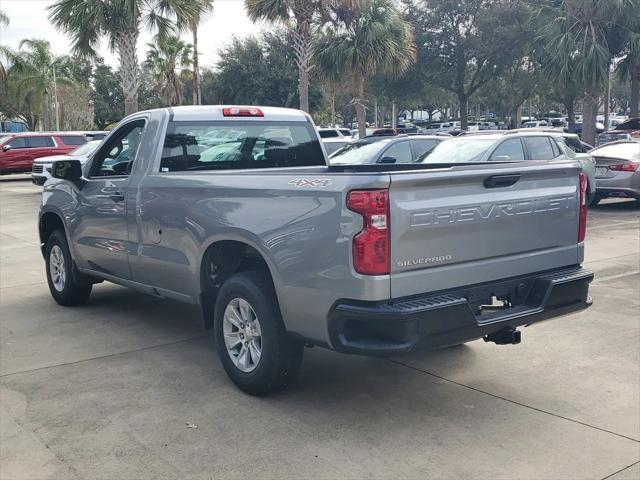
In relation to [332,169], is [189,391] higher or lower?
lower

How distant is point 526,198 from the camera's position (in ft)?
14.9

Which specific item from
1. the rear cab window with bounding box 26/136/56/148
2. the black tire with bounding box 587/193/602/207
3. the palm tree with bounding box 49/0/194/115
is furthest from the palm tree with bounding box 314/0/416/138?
A: the black tire with bounding box 587/193/602/207

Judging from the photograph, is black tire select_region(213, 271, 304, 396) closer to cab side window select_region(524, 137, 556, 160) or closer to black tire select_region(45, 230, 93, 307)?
black tire select_region(45, 230, 93, 307)

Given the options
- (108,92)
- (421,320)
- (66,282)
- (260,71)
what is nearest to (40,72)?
(108,92)

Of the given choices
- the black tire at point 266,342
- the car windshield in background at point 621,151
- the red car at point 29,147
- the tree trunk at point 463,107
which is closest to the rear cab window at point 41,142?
the red car at point 29,147

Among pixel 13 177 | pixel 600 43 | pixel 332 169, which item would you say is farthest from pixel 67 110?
pixel 332 169

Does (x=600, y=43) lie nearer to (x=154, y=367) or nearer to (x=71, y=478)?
(x=154, y=367)

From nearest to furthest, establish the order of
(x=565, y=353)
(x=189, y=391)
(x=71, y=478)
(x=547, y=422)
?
(x=71, y=478), (x=547, y=422), (x=189, y=391), (x=565, y=353)

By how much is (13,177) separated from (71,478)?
2883cm

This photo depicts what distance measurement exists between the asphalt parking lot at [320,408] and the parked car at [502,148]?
554 centimetres

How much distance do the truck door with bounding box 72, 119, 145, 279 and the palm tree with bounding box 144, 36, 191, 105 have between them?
34663 mm

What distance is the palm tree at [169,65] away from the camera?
41969 millimetres

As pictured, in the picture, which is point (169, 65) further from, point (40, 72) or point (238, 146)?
point (238, 146)

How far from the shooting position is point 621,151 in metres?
15.3
